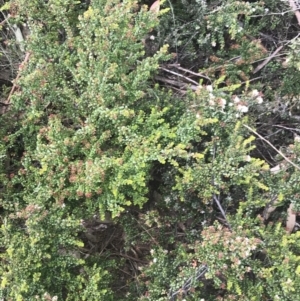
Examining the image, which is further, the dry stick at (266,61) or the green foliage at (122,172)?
the dry stick at (266,61)

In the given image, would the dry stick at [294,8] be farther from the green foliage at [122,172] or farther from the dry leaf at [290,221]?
the dry leaf at [290,221]

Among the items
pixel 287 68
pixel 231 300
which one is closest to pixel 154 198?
pixel 231 300

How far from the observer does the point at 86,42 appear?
1662 millimetres

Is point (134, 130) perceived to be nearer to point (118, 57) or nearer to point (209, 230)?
point (118, 57)

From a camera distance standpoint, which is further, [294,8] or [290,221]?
[294,8]

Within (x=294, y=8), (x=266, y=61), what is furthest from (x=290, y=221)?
(x=294, y=8)

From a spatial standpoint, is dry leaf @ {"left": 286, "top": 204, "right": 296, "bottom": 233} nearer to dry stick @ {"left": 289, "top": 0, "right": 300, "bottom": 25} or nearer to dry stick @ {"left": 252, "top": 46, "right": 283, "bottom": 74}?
dry stick @ {"left": 252, "top": 46, "right": 283, "bottom": 74}

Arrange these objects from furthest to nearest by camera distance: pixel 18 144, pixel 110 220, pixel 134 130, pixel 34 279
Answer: pixel 110 220 < pixel 18 144 < pixel 134 130 < pixel 34 279

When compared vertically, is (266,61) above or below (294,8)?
below

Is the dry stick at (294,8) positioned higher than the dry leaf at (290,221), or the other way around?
the dry stick at (294,8)

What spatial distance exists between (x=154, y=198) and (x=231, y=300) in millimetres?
592

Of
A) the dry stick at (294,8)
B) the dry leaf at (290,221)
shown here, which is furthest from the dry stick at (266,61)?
the dry leaf at (290,221)

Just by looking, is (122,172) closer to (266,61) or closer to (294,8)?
(266,61)

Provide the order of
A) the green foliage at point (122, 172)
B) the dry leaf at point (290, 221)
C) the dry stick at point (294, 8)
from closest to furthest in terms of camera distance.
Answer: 1. the green foliage at point (122, 172)
2. the dry leaf at point (290, 221)
3. the dry stick at point (294, 8)
